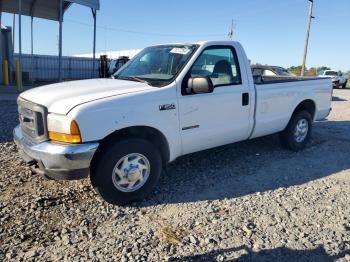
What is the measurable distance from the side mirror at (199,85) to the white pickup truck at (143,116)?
0.5 inches

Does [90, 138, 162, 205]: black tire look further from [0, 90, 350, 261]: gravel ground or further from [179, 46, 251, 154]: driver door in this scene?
[179, 46, 251, 154]: driver door

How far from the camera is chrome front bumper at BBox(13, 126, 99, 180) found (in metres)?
3.57

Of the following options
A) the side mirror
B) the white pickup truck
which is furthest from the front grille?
the side mirror

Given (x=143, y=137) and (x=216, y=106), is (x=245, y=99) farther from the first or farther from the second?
(x=143, y=137)

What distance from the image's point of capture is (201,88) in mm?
4297

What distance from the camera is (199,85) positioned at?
4.29 metres

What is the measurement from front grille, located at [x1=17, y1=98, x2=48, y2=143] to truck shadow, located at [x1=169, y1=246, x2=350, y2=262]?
1932 millimetres

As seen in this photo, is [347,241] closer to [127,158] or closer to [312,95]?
[127,158]

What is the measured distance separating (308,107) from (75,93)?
472 cm

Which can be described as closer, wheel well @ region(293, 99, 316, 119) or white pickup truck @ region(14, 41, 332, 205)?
white pickup truck @ region(14, 41, 332, 205)

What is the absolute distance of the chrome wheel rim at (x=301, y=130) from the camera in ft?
21.5

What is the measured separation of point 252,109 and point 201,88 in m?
1.39

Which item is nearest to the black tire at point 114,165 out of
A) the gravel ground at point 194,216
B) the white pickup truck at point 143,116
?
the white pickup truck at point 143,116

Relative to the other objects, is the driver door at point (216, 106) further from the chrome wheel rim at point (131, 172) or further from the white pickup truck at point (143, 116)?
the chrome wheel rim at point (131, 172)
